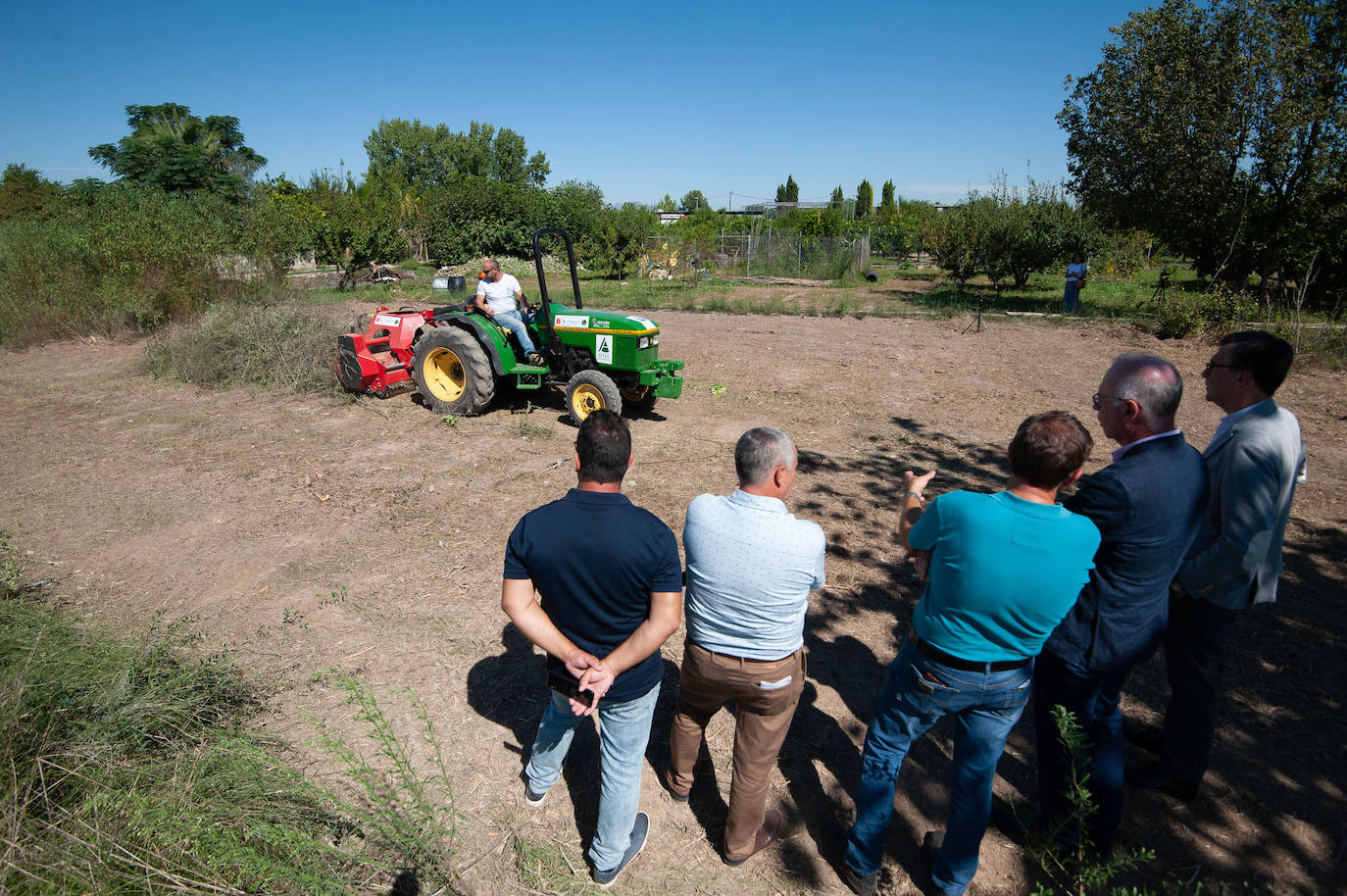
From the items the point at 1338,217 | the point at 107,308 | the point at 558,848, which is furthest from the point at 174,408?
the point at 1338,217

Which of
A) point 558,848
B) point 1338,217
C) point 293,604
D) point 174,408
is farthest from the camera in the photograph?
point 1338,217

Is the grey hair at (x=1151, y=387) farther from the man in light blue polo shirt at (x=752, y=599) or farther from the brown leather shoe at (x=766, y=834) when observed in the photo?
the brown leather shoe at (x=766, y=834)

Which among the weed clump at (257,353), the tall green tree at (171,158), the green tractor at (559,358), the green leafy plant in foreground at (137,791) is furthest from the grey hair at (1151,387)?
the tall green tree at (171,158)

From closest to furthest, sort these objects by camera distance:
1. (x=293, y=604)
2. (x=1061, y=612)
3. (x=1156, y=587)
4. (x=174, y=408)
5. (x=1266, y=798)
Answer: (x=1061, y=612) < (x=1156, y=587) < (x=1266, y=798) < (x=293, y=604) < (x=174, y=408)

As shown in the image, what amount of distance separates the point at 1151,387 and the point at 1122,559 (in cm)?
59

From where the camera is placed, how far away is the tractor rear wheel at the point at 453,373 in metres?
7.45

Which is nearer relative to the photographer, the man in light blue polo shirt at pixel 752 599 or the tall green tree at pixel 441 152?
the man in light blue polo shirt at pixel 752 599

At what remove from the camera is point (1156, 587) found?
7.68ft

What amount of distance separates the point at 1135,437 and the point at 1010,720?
1.07 metres

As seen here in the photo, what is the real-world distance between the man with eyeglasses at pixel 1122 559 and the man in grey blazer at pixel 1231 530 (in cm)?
29

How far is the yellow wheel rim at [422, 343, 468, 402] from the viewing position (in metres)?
8.02

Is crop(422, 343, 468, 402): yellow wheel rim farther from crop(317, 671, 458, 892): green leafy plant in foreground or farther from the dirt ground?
crop(317, 671, 458, 892): green leafy plant in foreground

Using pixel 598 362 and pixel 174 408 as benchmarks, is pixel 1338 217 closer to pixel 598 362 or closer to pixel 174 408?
pixel 598 362

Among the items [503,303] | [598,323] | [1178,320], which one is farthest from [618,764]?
[1178,320]
